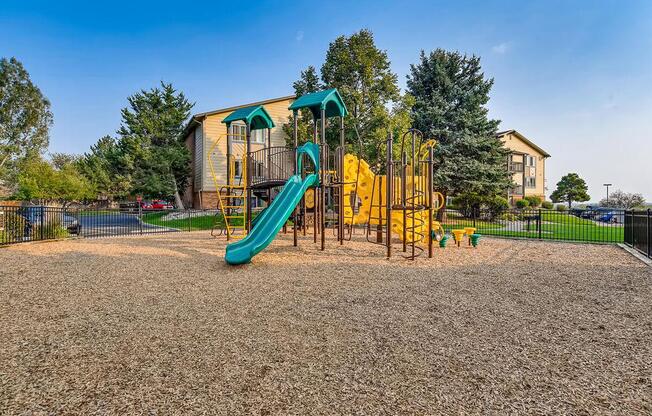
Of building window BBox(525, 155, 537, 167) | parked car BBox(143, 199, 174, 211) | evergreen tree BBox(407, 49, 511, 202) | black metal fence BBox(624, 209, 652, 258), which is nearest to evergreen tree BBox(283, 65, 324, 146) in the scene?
evergreen tree BBox(407, 49, 511, 202)

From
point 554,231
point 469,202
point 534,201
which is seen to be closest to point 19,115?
point 469,202

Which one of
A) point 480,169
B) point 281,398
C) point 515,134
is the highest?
point 515,134

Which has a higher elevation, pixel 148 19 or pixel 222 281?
pixel 148 19

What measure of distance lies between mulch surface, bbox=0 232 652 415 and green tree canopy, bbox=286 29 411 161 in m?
15.4

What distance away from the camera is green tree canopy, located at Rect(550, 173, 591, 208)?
44250 millimetres

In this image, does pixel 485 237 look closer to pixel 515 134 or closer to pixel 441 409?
pixel 441 409

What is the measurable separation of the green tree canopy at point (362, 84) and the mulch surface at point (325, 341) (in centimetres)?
1544

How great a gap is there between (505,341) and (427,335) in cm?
76

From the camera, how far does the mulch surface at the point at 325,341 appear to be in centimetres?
240

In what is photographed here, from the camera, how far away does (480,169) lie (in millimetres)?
20688

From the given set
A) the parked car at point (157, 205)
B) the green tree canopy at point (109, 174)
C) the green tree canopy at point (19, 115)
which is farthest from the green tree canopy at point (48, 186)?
the green tree canopy at point (19, 115)

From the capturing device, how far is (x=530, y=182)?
42.6 m

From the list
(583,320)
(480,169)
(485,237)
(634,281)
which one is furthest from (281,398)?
(480,169)

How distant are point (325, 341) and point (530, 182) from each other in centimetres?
4732
